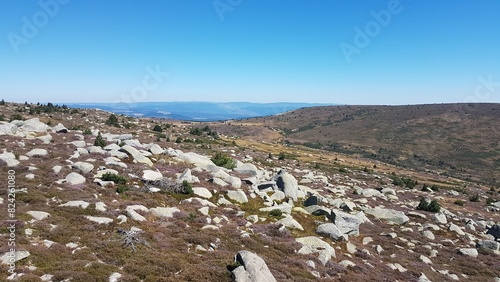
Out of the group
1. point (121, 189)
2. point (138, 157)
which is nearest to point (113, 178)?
point (121, 189)

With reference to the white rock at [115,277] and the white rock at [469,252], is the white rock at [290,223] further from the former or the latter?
the white rock at [469,252]

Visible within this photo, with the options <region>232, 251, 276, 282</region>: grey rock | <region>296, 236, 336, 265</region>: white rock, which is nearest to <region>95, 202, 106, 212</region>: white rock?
<region>232, 251, 276, 282</region>: grey rock

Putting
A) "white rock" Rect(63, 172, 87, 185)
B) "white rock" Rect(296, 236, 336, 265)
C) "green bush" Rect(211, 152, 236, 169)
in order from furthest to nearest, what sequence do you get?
"green bush" Rect(211, 152, 236, 169) → "white rock" Rect(63, 172, 87, 185) → "white rock" Rect(296, 236, 336, 265)

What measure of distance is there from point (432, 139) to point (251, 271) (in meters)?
173

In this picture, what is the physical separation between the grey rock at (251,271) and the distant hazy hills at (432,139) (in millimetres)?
112507

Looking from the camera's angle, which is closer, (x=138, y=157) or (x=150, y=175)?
(x=150, y=175)

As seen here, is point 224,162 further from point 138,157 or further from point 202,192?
point 202,192

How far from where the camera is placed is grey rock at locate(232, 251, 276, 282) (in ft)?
34.1

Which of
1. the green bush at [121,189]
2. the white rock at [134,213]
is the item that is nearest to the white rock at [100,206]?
the white rock at [134,213]

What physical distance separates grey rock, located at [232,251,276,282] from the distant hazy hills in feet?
369

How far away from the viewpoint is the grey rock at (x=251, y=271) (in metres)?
10.4

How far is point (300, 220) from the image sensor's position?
19922mm

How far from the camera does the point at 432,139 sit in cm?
15450

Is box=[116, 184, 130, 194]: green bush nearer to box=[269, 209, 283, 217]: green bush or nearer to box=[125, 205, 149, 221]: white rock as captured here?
box=[125, 205, 149, 221]: white rock
